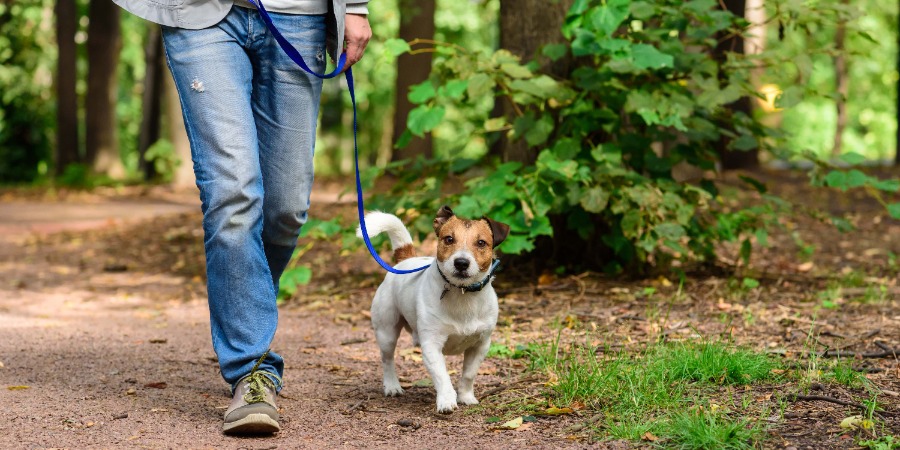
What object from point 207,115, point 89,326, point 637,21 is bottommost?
point 89,326

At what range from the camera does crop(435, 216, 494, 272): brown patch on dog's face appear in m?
4.05

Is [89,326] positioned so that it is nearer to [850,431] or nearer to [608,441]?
[608,441]

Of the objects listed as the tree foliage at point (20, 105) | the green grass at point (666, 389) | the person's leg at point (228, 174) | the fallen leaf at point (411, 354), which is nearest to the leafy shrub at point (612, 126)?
the fallen leaf at point (411, 354)

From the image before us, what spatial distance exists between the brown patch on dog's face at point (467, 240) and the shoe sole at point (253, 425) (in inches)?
37.5

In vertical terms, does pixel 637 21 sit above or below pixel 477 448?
above

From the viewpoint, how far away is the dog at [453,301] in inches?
157

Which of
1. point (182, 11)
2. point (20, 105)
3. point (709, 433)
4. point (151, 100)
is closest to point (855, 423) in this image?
point (709, 433)

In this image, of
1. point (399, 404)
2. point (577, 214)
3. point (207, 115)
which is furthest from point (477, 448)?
point (577, 214)

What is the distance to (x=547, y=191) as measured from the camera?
6285 mm

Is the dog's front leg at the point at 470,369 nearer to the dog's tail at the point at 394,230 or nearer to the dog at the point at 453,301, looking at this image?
the dog at the point at 453,301

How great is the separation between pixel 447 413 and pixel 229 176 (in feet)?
4.22

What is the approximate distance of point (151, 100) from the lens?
2462 cm

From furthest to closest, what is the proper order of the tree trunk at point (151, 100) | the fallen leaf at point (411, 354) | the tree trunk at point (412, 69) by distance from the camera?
the tree trunk at point (151, 100) → the tree trunk at point (412, 69) → the fallen leaf at point (411, 354)

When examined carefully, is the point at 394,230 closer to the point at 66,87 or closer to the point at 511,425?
the point at 511,425
